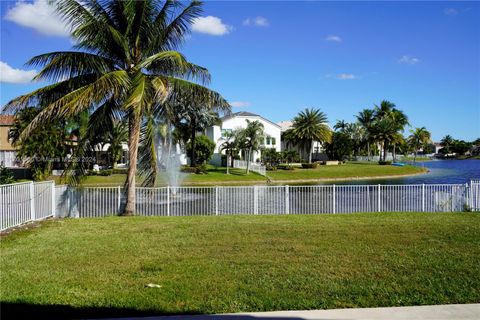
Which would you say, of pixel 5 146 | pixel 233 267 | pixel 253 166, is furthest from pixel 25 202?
pixel 5 146

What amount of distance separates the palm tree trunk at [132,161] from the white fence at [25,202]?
97.3 inches

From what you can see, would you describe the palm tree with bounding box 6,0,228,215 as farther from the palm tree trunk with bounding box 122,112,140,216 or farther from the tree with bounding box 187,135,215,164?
the tree with bounding box 187,135,215,164

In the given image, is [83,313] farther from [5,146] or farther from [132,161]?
[5,146]

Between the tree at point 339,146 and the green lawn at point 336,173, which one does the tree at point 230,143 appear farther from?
the tree at point 339,146

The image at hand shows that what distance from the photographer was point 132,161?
51.6 feet

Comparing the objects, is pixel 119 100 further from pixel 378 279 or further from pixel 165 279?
pixel 378 279

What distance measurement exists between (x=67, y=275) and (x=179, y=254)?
2206 millimetres

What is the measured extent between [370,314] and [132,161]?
38.2ft

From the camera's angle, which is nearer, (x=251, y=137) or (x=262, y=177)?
(x=262, y=177)

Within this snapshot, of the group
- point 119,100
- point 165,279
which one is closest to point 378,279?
point 165,279

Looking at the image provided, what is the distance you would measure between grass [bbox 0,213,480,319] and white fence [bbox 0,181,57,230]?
702 millimetres

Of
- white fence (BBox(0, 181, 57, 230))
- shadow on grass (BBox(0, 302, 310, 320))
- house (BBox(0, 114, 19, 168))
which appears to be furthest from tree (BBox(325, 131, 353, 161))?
shadow on grass (BBox(0, 302, 310, 320))

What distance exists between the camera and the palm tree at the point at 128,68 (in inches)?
565

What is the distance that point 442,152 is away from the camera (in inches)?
6176
